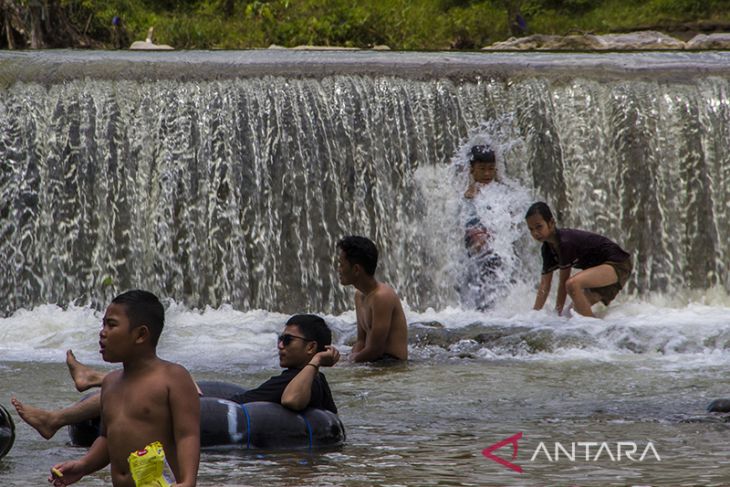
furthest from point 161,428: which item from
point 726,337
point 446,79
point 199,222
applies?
point 446,79

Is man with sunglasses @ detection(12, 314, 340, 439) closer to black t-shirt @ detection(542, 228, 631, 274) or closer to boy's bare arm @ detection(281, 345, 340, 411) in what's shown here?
boy's bare arm @ detection(281, 345, 340, 411)

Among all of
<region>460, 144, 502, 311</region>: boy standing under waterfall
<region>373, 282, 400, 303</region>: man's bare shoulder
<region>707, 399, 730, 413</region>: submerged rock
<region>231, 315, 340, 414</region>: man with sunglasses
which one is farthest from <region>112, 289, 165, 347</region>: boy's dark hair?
<region>460, 144, 502, 311</region>: boy standing under waterfall

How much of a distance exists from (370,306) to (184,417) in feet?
13.1

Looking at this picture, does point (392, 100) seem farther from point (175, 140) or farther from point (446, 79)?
point (175, 140)

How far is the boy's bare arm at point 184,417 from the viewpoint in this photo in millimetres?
4383

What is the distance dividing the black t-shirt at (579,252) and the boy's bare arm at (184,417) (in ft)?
19.5

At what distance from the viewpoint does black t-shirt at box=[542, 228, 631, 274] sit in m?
10.2

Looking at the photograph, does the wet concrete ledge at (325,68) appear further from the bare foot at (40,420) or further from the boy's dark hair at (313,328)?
the bare foot at (40,420)

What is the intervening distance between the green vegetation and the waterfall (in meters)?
9.16

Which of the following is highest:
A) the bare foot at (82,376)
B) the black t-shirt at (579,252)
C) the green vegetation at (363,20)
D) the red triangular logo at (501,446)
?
the green vegetation at (363,20)

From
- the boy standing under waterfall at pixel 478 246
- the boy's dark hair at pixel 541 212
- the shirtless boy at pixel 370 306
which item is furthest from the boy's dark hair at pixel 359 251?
the boy standing under waterfall at pixel 478 246

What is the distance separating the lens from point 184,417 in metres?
4.45

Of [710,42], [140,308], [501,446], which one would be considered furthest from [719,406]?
[710,42]

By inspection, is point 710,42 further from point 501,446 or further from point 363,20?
point 501,446
